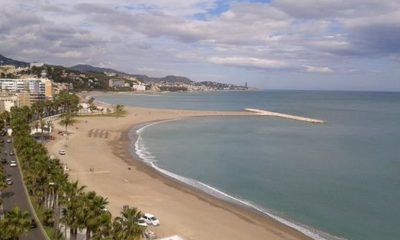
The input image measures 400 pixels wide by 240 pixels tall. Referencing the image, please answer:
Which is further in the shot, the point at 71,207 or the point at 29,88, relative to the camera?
the point at 29,88

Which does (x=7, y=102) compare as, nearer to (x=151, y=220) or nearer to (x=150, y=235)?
(x=151, y=220)

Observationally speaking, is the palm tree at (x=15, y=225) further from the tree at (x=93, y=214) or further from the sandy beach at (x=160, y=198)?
the sandy beach at (x=160, y=198)

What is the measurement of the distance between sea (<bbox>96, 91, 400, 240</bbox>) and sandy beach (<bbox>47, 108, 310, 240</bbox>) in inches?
96.3

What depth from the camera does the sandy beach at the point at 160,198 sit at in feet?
118

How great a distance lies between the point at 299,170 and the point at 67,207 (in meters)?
39.9

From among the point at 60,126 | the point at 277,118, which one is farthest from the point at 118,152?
the point at 277,118

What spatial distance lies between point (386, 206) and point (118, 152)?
41.1m

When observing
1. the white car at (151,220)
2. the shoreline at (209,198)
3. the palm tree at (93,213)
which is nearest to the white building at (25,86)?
the shoreline at (209,198)

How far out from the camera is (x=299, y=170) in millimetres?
60250

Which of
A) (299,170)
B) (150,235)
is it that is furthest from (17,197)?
(299,170)

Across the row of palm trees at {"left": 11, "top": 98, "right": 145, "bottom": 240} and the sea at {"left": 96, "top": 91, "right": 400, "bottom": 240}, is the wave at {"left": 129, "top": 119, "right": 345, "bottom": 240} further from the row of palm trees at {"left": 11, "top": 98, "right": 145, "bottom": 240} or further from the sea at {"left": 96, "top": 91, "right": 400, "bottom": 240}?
the row of palm trees at {"left": 11, "top": 98, "right": 145, "bottom": 240}

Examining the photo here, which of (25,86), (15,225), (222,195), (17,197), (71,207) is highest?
(25,86)

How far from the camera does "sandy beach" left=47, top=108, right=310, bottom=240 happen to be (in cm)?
3599

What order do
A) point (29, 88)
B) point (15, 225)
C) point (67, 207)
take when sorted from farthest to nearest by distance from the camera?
1. point (29, 88)
2. point (67, 207)
3. point (15, 225)
